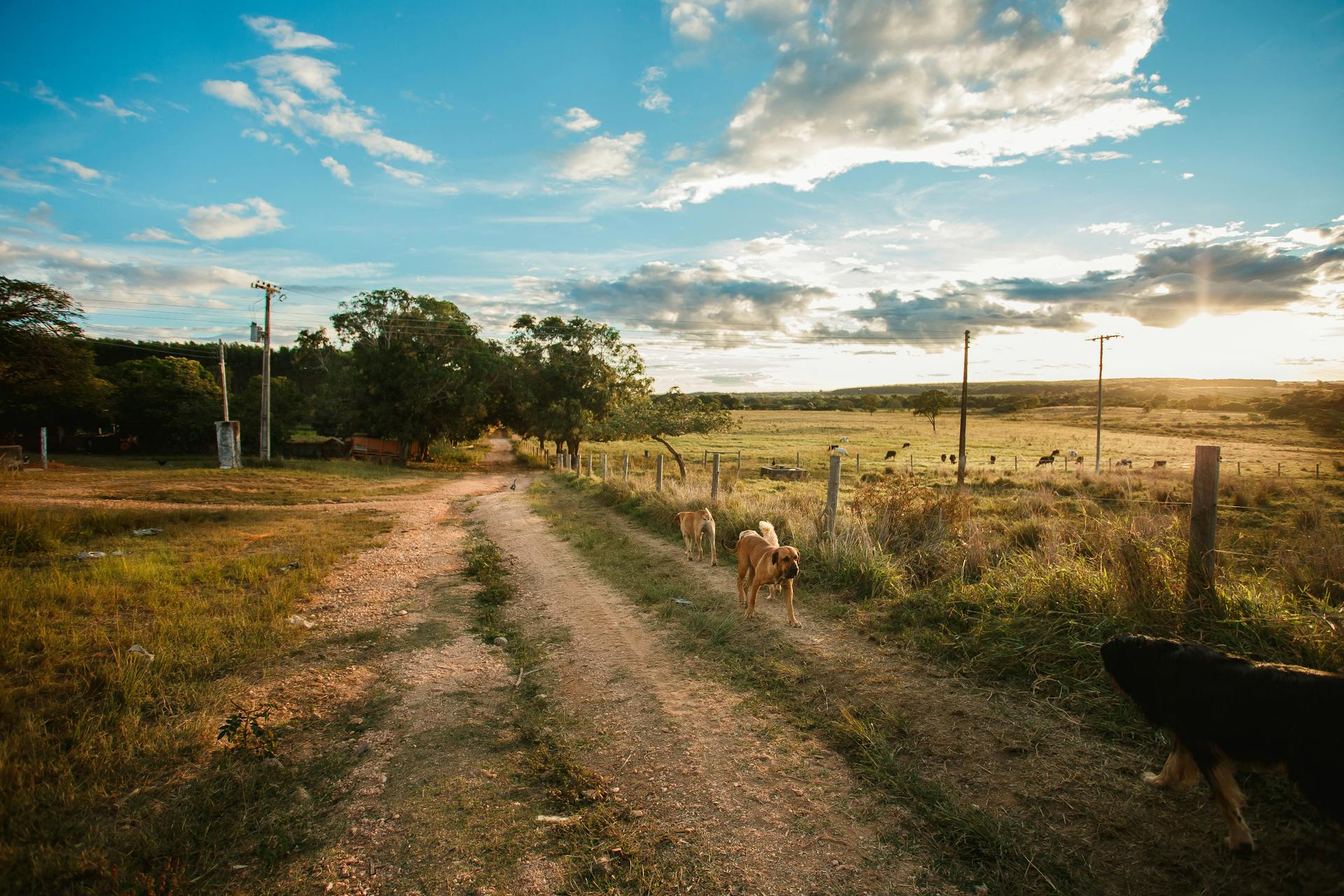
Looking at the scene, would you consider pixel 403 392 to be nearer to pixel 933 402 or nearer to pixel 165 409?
pixel 165 409

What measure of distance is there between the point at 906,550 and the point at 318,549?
990 centimetres

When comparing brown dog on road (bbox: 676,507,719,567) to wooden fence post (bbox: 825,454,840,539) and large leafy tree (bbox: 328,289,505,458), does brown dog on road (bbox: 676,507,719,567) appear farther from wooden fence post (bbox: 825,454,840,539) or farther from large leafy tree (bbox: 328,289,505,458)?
large leafy tree (bbox: 328,289,505,458)

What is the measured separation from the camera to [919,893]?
2672 mm

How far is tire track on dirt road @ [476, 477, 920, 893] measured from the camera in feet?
9.45

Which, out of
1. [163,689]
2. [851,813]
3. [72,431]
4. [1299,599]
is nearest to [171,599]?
[163,689]

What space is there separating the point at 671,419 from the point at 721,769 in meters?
19.4

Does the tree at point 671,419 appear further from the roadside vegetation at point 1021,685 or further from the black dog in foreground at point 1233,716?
the black dog in foreground at point 1233,716

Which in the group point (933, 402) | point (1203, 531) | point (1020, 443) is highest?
point (933, 402)

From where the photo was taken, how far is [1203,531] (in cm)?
479

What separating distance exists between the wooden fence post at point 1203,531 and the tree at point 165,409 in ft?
Answer: 165

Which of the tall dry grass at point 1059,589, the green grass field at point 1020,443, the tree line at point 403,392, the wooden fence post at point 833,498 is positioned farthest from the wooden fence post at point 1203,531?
the tree line at point 403,392

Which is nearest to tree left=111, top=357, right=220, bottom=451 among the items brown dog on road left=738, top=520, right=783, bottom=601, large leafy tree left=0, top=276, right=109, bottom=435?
large leafy tree left=0, top=276, right=109, bottom=435

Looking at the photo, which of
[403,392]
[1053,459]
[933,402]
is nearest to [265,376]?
[403,392]

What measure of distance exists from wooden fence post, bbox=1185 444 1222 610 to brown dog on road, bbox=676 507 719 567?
5788 millimetres
